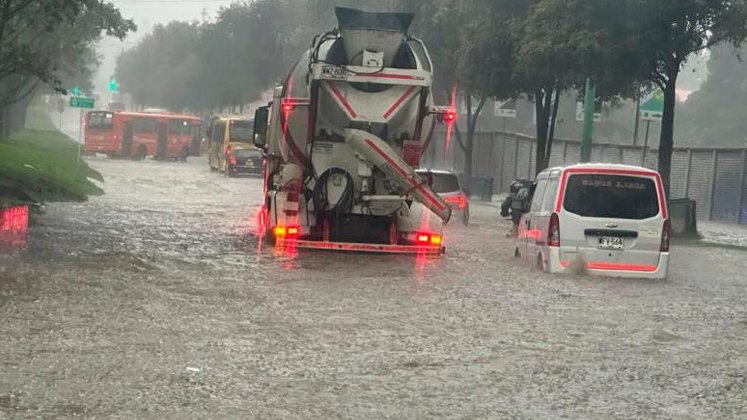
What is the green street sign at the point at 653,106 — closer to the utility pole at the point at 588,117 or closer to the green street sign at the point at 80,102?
the utility pole at the point at 588,117

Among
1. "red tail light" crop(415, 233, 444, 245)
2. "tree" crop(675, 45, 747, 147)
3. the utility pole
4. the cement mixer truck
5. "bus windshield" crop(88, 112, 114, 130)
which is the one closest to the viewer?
the cement mixer truck

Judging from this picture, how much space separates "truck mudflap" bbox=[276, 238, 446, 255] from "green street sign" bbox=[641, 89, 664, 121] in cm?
1294

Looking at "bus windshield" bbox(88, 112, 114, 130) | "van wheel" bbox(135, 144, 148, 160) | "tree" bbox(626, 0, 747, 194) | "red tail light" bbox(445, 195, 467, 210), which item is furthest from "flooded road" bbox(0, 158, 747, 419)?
"van wheel" bbox(135, 144, 148, 160)

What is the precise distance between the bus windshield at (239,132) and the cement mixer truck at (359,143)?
33710 millimetres

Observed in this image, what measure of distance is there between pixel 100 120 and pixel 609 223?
51.5 m

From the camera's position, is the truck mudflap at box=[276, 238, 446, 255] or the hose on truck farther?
the hose on truck

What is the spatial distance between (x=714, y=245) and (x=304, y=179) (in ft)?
34.8

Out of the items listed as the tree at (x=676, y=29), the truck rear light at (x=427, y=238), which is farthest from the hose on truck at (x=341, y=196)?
the tree at (x=676, y=29)

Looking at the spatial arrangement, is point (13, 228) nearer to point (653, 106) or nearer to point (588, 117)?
point (588, 117)

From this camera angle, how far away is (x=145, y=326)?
9.50 metres

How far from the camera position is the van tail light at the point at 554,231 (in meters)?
14.0

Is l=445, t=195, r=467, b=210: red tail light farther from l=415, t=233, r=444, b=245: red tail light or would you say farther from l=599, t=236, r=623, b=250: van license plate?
l=599, t=236, r=623, b=250: van license plate

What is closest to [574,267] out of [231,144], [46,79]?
[46,79]

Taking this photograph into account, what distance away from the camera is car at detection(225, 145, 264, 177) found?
48.2 meters
